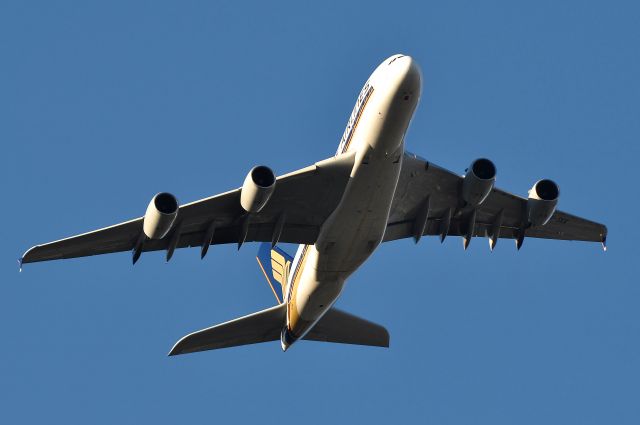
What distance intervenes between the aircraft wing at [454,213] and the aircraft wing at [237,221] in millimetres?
2645

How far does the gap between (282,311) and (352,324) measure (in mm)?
2947

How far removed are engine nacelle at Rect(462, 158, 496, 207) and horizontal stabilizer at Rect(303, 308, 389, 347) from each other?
24.7 feet

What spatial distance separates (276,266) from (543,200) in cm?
1127

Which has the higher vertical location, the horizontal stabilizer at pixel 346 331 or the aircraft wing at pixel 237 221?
the aircraft wing at pixel 237 221

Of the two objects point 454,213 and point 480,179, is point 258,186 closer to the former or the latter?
point 480,179

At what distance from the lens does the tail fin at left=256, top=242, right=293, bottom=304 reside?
44.5 meters

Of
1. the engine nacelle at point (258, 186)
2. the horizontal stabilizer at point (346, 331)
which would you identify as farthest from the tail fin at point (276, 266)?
the engine nacelle at point (258, 186)

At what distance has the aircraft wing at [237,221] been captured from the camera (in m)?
37.4

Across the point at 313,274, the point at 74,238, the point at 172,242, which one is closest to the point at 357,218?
the point at 313,274

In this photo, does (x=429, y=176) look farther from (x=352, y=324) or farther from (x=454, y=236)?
(x=352, y=324)

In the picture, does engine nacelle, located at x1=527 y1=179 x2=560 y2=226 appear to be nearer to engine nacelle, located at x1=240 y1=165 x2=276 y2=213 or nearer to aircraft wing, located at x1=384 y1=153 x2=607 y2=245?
aircraft wing, located at x1=384 y1=153 x2=607 y2=245

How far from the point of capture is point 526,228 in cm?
4184

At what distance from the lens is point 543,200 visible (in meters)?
39.5

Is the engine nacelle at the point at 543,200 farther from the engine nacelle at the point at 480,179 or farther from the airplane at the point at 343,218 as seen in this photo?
the engine nacelle at the point at 480,179
